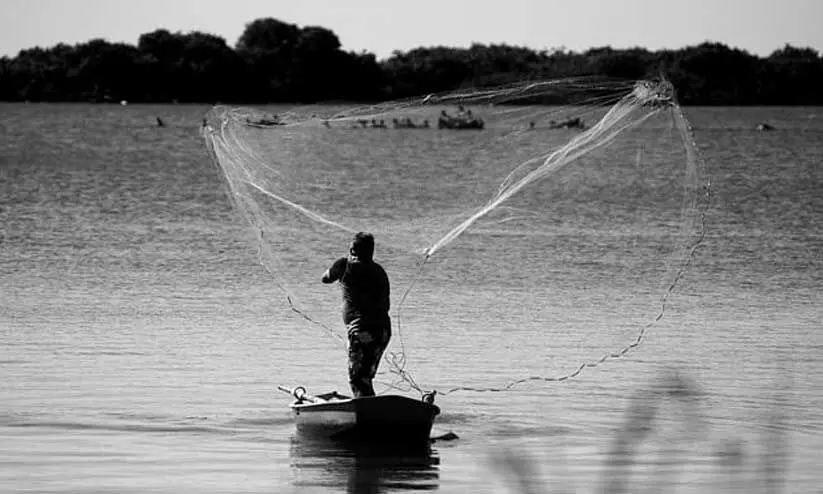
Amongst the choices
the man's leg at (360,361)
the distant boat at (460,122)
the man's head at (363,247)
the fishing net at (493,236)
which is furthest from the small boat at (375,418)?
the distant boat at (460,122)

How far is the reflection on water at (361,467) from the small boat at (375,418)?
0.26 ft

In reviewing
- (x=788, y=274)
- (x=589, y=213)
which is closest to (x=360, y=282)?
(x=788, y=274)

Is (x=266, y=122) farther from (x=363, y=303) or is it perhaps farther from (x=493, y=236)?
(x=493, y=236)

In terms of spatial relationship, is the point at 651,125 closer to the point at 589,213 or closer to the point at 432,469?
the point at 589,213

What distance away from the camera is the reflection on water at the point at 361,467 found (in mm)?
12352

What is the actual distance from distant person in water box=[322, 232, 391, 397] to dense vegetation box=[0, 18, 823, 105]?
6738cm

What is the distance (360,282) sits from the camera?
44.2 feet

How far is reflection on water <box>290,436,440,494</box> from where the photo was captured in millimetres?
12352

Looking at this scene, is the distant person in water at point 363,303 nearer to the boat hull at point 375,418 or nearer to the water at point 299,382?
the boat hull at point 375,418

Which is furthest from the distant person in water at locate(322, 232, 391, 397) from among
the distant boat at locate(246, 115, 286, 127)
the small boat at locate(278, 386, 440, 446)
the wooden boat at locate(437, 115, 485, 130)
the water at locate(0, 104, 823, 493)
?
the wooden boat at locate(437, 115, 485, 130)

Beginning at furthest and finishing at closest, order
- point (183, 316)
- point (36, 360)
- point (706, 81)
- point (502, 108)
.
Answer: point (706, 81) < point (183, 316) < point (36, 360) < point (502, 108)

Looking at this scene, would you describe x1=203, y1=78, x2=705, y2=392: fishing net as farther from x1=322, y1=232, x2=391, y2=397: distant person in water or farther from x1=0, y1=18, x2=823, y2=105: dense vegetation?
x1=0, y1=18, x2=823, y2=105: dense vegetation

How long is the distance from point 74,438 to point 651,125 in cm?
8380

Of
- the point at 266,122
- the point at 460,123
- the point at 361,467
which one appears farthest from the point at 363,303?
the point at 460,123
